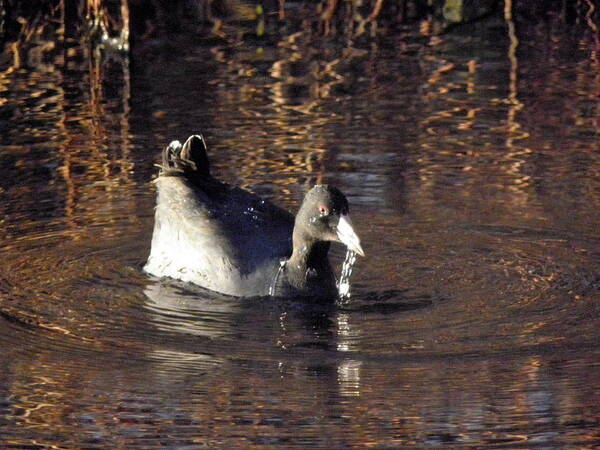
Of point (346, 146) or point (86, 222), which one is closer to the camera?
point (86, 222)

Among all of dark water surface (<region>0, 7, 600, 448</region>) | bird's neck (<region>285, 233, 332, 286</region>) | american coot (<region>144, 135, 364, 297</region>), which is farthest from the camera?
bird's neck (<region>285, 233, 332, 286</region>)

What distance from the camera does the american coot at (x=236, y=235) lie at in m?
8.10

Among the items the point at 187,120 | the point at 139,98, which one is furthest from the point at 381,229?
the point at 139,98

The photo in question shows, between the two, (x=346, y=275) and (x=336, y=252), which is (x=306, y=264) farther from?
(x=336, y=252)

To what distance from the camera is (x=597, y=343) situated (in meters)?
7.01

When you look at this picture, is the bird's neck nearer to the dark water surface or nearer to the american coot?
the american coot

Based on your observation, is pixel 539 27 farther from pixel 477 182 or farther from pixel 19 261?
pixel 19 261

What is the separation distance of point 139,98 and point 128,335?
195 inches

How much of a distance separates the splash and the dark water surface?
7 centimetres

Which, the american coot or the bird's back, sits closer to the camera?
the american coot

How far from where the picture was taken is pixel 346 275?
8.41m

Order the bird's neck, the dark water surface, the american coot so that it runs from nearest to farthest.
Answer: the dark water surface → the american coot → the bird's neck

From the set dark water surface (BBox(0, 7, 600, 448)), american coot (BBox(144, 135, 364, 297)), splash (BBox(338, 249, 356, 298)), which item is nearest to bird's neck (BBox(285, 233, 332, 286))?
american coot (BBox(144, 135, 364, 297))

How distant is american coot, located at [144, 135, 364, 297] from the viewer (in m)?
8.10
